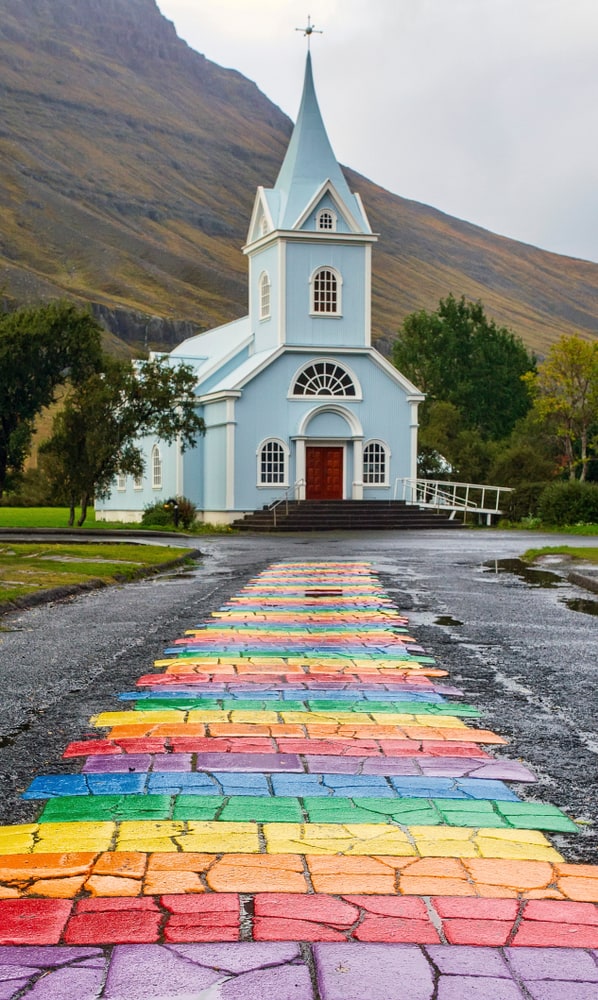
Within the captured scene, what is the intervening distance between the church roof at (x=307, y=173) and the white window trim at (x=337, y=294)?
75.0 inches

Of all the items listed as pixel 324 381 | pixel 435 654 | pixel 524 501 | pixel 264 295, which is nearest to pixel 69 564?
pixel 435 654

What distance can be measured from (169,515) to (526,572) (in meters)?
23.0

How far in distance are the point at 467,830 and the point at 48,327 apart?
128 ft

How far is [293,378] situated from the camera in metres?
Result: 44.7

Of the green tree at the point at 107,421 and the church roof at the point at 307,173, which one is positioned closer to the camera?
the green tree at the point at 107,421

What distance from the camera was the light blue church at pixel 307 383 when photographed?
145ft

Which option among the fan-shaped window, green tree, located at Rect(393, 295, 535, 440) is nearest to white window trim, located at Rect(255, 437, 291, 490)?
the fan-shaped window

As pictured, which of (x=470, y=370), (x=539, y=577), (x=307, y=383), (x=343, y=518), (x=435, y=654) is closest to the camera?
(x=435, y=654)

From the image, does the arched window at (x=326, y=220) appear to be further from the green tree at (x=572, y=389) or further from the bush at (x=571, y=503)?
the green tree at (x=572, y=389)

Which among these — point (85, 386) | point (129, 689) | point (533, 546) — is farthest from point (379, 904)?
point (85, 386)

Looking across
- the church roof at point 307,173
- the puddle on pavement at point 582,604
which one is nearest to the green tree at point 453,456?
the church roof at point 307,173

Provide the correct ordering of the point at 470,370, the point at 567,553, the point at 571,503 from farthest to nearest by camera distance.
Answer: the point at 470,370 → the point at 571,503 → the point at 567,553

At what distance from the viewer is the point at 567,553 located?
76.8ft

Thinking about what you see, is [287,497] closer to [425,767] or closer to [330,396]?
[330,396]
